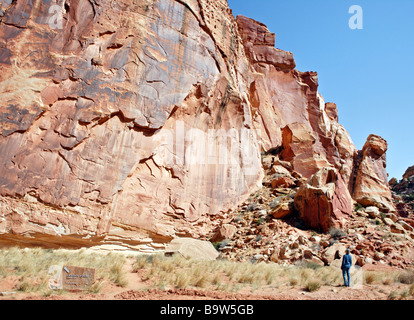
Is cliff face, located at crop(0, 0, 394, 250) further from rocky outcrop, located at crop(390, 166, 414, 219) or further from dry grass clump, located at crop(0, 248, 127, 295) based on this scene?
rocky outcrop, located at crop(390, 166, 414, 219)

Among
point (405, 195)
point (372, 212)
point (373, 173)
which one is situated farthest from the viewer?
point (405, 195)

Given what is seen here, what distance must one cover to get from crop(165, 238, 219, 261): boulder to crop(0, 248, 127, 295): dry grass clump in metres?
2.64

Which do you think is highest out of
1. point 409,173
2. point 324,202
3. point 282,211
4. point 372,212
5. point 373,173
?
point 409,173

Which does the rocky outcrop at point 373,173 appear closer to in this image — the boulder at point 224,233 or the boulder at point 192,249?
the boulder at point 224,233

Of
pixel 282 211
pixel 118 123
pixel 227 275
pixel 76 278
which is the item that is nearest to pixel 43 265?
pixel 76 278

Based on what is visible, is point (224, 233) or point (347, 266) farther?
point (224, 233)

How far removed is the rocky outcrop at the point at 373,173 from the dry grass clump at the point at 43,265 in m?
24.1

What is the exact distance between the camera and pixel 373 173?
29.5m

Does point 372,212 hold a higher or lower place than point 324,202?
lower

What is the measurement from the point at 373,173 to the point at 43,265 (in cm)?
2986

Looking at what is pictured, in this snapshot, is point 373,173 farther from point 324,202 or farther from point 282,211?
point 282,211

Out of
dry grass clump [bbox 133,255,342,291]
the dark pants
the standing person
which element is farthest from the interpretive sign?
the dark pants

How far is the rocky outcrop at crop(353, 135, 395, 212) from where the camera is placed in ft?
90.8

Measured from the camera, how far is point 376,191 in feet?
92.0
